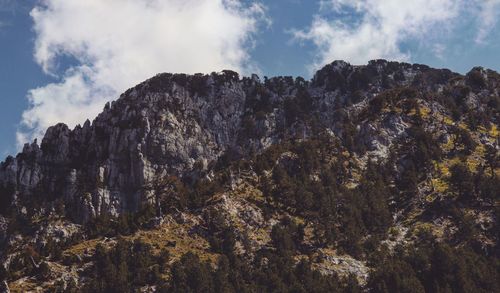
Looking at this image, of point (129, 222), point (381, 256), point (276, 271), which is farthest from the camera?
point (129, 222)

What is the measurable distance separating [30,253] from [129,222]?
31998 mm

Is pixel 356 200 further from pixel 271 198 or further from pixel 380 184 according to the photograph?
pixel 271 198

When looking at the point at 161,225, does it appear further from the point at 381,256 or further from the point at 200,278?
the point at 381,256

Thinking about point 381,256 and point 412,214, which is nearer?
point 381,256

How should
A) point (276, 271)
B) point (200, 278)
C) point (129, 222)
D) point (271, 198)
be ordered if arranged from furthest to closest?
point (271, 198) → point (129, 222) → point (276, 271) → point (200, 278)

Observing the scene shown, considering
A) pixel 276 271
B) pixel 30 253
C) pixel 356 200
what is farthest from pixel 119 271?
pixel 356 200

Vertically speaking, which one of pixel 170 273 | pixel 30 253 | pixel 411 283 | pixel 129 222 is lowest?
pixel 411 283

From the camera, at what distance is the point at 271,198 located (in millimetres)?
182250

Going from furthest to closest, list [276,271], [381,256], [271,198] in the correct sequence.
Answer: [271,198]
[381,256]
[276,271]

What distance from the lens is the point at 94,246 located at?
148m

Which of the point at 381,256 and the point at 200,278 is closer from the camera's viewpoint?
the point at 200,278

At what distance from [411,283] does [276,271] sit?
33205 mm

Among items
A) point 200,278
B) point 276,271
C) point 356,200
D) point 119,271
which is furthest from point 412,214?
point 119,271

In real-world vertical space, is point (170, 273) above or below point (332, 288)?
above
